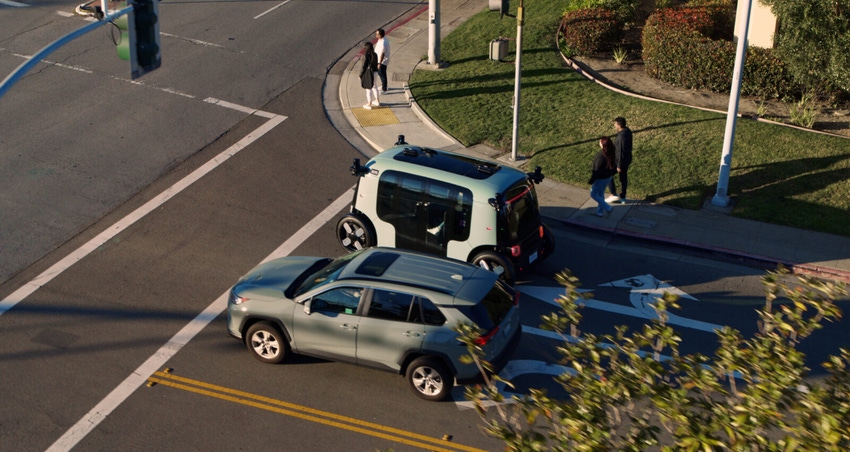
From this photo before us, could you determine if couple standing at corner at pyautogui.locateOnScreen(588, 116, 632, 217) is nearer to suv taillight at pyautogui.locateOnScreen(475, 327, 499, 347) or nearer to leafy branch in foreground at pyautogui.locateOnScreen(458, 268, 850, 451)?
suv taillight at pyautogui.locateOnScreen(475, 327, 499, 347)

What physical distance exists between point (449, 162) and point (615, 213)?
156 inches

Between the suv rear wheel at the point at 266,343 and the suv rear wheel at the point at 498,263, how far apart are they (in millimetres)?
3398

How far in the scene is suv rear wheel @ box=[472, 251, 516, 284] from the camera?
13539 millimetres

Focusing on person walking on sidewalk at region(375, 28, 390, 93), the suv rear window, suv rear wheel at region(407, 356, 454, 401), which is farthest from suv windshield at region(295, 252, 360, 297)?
person walking on sidewalk at region(375, 28, 390, 93)

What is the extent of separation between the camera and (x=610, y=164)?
15906 millimetres

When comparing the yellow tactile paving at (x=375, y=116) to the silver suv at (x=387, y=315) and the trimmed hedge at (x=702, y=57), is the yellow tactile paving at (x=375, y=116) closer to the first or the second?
the trimmed hedge at (x=702, y=57)

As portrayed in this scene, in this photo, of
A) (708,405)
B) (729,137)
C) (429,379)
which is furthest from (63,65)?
(708,405)

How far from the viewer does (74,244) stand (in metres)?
15.3

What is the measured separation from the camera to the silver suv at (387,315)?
1117 cm

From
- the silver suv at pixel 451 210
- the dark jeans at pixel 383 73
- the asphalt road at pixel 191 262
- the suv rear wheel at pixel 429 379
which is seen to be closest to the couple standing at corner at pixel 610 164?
the asphalt road at pixel 191 262

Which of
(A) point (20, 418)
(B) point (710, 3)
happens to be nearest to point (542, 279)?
(A) point (20, 418)

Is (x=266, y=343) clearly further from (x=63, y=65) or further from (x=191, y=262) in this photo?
(x=63, y=65)

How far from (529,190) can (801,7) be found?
27.5ft

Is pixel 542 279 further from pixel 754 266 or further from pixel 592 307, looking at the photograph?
pixel 754 266
